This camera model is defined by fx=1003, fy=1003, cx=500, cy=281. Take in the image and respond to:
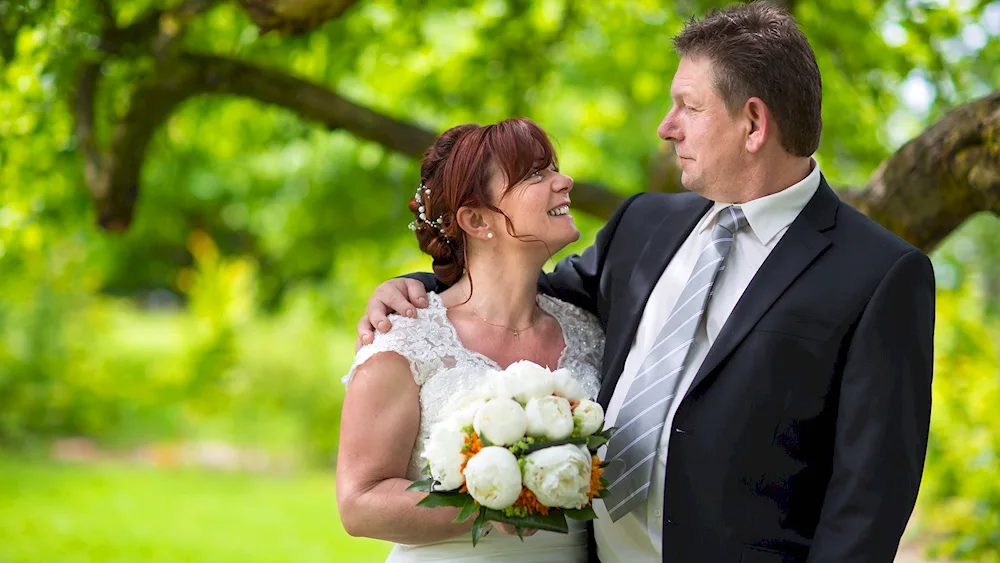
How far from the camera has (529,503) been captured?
2.32m

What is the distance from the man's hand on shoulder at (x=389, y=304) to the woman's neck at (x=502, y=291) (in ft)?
0.37

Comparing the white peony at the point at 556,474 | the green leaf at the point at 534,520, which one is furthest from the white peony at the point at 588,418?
the green leaf at the point at 534,520

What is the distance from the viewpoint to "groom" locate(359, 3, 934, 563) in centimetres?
239

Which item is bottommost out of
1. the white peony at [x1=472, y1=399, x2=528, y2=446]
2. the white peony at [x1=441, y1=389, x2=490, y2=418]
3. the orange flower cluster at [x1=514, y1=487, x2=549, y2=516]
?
the orange flower cluster at [x1=514, y1=487, x2=549, y2=516]

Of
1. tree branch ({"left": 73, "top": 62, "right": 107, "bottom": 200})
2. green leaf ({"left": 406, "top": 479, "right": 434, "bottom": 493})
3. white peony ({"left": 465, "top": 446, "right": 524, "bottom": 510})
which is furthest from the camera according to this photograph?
tree branch ({"left": 73, "top": 62, "right": 107, "bottom": 200})

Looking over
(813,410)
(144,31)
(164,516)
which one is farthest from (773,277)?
(164,516)

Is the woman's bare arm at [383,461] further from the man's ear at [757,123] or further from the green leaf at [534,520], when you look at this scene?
the man's ear at [757,123]

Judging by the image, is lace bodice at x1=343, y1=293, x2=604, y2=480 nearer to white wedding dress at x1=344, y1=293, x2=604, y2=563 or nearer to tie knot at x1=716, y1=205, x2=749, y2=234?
white wedding dress at x1=344, y1=293, x2=604, y2=563

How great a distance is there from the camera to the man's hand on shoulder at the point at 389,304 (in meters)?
2.99

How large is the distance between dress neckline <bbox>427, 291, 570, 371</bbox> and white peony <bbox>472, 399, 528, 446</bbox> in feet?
2.24

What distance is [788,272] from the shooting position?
8.42 feet

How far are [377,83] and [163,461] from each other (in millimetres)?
6339

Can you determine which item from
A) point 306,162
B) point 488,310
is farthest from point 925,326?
point 306,162

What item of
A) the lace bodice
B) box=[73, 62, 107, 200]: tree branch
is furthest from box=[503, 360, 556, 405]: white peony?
box=[73, 62, 107, 200]: tree branch
